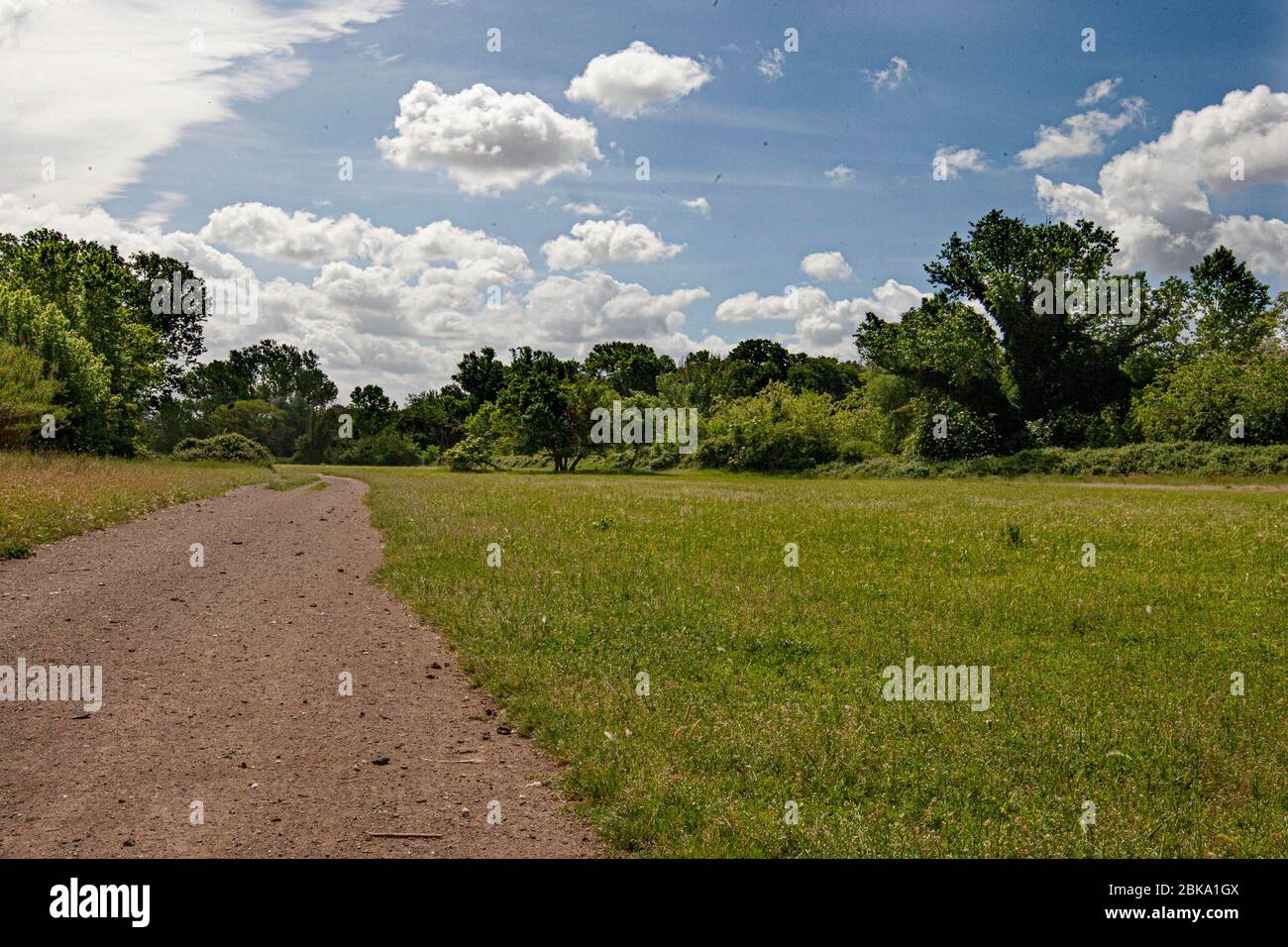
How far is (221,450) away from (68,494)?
1886 inches

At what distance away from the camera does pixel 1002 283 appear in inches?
2335

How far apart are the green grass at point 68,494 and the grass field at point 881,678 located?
23.5 ft

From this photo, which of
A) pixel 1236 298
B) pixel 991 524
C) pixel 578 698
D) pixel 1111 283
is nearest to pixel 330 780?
pixel 578 698

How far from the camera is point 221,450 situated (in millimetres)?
65500

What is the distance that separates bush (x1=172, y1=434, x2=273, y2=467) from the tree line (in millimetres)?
768

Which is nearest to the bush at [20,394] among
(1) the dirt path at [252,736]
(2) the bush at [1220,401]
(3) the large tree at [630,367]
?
(1) the dirt path at [252,736]

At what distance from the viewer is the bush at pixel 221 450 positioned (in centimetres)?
6436

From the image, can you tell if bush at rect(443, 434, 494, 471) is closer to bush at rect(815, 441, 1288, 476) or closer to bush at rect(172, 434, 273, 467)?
bush at rect(172, 434, 273, 467)

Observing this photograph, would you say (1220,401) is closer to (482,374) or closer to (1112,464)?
(1112,464)

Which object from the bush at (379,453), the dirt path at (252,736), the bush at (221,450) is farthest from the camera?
the bush at (379,453)

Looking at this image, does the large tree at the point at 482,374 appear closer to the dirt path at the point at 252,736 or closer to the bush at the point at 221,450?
the bush at the point at 221,450

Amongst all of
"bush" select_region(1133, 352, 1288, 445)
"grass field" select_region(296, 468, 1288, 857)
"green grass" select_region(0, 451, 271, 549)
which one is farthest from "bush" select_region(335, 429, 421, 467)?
"grass field" select_region(296, 468, 1288, 857)
